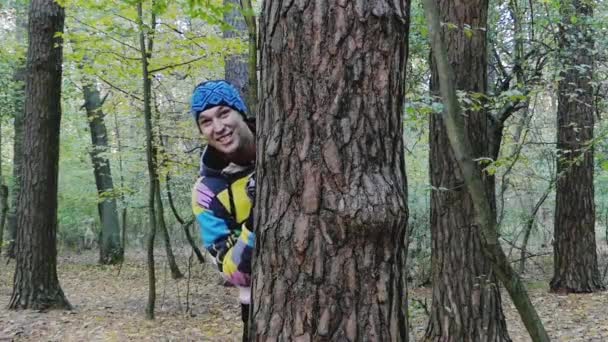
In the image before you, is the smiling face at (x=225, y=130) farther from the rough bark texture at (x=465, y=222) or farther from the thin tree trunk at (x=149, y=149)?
the thin tree trunk at (x=149, y=149)

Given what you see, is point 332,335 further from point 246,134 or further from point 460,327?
point 460,327

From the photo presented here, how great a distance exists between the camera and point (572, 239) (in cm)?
940

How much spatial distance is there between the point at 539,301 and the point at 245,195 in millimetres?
8477

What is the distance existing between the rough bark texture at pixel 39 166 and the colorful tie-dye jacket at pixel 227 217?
6.73 metres

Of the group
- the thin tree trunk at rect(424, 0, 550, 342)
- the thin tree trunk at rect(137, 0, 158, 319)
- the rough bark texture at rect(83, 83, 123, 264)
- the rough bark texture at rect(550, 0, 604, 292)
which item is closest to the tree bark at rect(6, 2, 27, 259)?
the rough bark texture at rect(83, 83, 123, 264)

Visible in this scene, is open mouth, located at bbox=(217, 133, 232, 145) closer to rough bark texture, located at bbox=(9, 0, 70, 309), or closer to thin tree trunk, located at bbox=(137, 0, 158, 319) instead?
thin tree trunk, located at bbox=(137, 0, 158, 319)

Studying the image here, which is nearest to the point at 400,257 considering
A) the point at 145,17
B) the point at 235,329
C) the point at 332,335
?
the point at 332,335

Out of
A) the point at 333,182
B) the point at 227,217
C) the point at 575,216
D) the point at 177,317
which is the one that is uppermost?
the point at 333,182

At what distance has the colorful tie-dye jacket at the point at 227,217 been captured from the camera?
1.89m

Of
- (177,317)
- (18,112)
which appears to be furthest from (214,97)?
(18,112)

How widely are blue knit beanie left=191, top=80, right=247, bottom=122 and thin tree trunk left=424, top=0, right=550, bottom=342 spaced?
764mm

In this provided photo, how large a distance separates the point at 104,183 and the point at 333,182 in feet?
51.7

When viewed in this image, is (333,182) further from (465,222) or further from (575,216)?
(575,216)

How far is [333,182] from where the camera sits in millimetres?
1669
